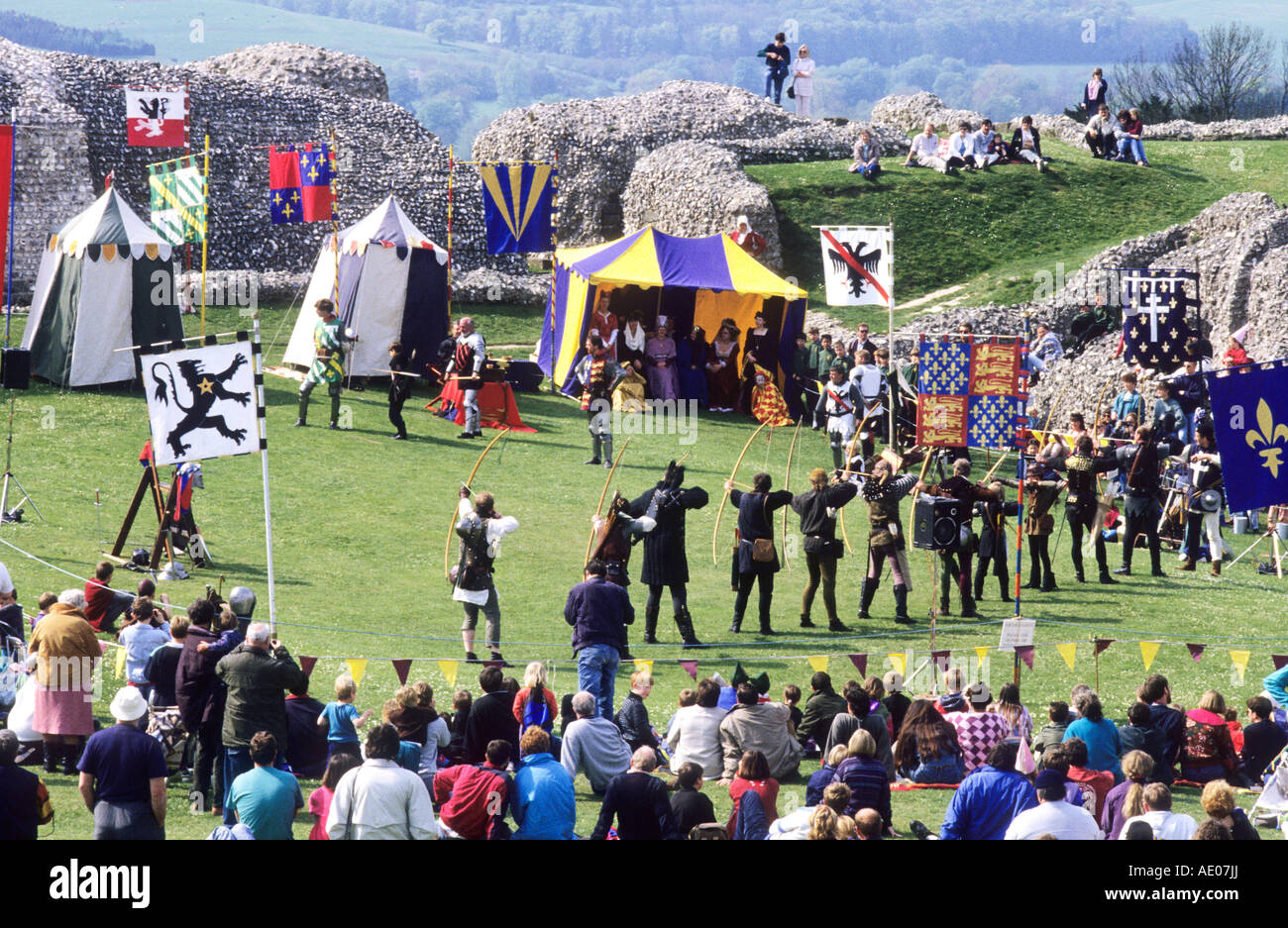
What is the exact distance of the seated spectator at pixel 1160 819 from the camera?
363 inches

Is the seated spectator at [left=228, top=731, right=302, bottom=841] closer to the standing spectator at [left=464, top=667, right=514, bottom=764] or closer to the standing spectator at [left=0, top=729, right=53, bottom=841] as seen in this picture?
the standing spectator at [left=0, top=729, right=53, bottom=841]

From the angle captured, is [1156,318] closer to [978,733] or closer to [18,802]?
[978,733]

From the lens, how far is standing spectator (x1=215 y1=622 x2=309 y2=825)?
35.9 ft

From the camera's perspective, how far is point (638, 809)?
9648 mm

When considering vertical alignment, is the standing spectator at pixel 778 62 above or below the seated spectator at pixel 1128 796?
above

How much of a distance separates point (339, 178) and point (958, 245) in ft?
49.7

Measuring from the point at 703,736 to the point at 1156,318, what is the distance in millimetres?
14673

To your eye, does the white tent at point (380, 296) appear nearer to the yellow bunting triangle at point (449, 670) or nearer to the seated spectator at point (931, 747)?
the yellow bunting triangle at point (449, 670)

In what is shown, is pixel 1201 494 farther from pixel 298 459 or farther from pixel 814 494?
pixel 298 459

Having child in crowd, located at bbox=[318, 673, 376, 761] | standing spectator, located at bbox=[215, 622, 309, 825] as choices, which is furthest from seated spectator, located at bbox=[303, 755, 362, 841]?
child in crowd, located at bbox=[318, 673, 376, 761]

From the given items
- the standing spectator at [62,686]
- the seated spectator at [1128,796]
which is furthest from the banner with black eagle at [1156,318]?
the standing spectator at [62,686]

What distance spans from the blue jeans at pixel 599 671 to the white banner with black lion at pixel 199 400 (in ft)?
12.5

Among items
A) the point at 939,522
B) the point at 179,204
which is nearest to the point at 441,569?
the point at 939,522
